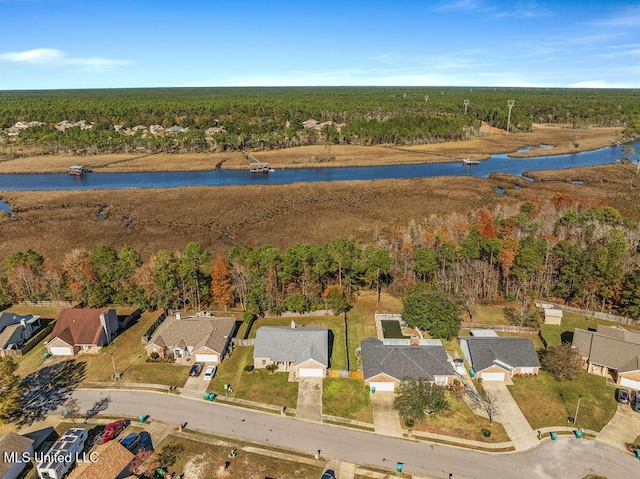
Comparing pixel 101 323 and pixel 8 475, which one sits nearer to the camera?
pixel 8 475

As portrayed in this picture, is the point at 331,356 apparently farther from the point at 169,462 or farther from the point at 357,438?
the point at 169,462

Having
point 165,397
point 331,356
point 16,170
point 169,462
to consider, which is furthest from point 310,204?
point 16,170

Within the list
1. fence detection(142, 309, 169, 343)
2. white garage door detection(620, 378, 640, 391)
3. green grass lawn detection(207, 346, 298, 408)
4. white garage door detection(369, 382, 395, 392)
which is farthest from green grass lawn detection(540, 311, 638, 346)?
fence detection(142, 309, 169, 343)

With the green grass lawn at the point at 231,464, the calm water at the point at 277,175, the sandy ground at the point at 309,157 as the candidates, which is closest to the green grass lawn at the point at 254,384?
the green grass lawn at the point at 231,464

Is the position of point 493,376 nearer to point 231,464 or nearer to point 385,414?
point 385,414

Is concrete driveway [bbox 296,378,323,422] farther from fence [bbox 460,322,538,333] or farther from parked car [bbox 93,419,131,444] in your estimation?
fence [bbox 460,322,538,333]

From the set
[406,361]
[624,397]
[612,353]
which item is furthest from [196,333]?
[612,353]
